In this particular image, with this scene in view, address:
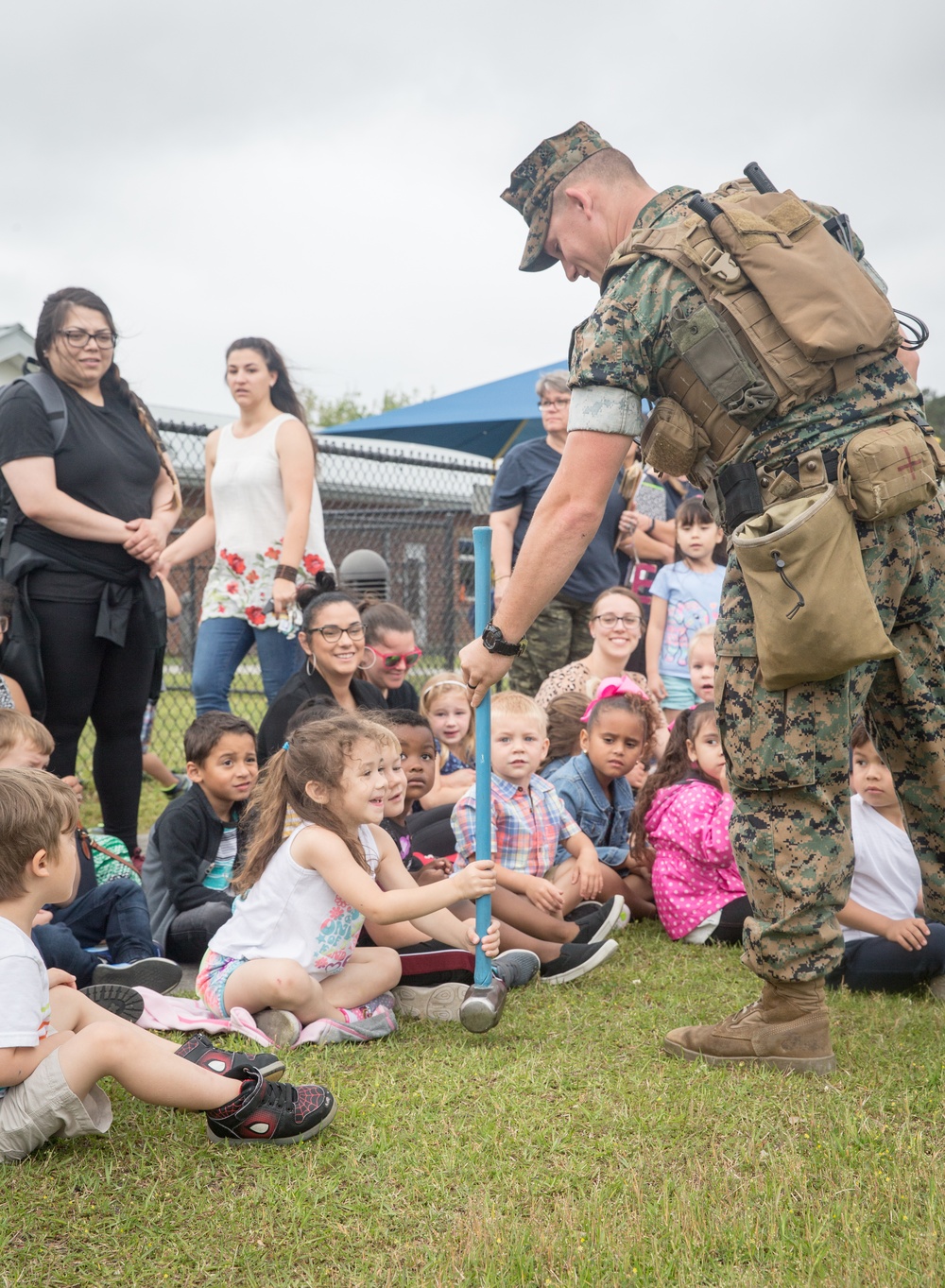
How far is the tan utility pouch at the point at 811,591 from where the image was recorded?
269 cm

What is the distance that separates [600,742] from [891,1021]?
180 centimetres

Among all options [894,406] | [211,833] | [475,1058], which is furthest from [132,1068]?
[894,406]

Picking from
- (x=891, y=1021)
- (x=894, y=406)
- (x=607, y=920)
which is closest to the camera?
(x=894, y=406)

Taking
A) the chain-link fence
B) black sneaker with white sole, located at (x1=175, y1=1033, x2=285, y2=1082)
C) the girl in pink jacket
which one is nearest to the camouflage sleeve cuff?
black sneaker with white sole, located at (x1=175, y1=1033, x2=285, y2=1082)

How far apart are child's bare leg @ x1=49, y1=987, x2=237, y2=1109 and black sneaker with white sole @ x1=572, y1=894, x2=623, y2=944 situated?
1974 mm

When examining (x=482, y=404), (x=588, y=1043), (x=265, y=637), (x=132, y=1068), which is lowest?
(x=588, y=1043)

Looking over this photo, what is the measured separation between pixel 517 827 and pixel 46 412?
93.1 inches

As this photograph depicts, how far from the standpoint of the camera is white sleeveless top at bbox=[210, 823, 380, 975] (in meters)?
3.50

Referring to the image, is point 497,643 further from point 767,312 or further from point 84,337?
point 84,337

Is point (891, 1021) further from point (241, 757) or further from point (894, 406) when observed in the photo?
point (241, 757)

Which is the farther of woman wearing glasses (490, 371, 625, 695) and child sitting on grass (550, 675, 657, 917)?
woman wearing glasses (490, 371, 625, 695)

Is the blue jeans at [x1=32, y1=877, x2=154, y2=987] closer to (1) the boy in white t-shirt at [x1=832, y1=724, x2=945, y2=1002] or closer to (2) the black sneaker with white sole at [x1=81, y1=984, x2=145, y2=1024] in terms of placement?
(2) the black sneaker with white sole at [x1=81, y1=984, x2=145, y2=1024]

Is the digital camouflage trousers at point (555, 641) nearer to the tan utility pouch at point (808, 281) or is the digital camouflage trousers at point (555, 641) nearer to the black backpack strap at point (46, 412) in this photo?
the black backpack strap at point (46, 412)

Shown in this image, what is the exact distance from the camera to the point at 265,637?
17.8 feet
